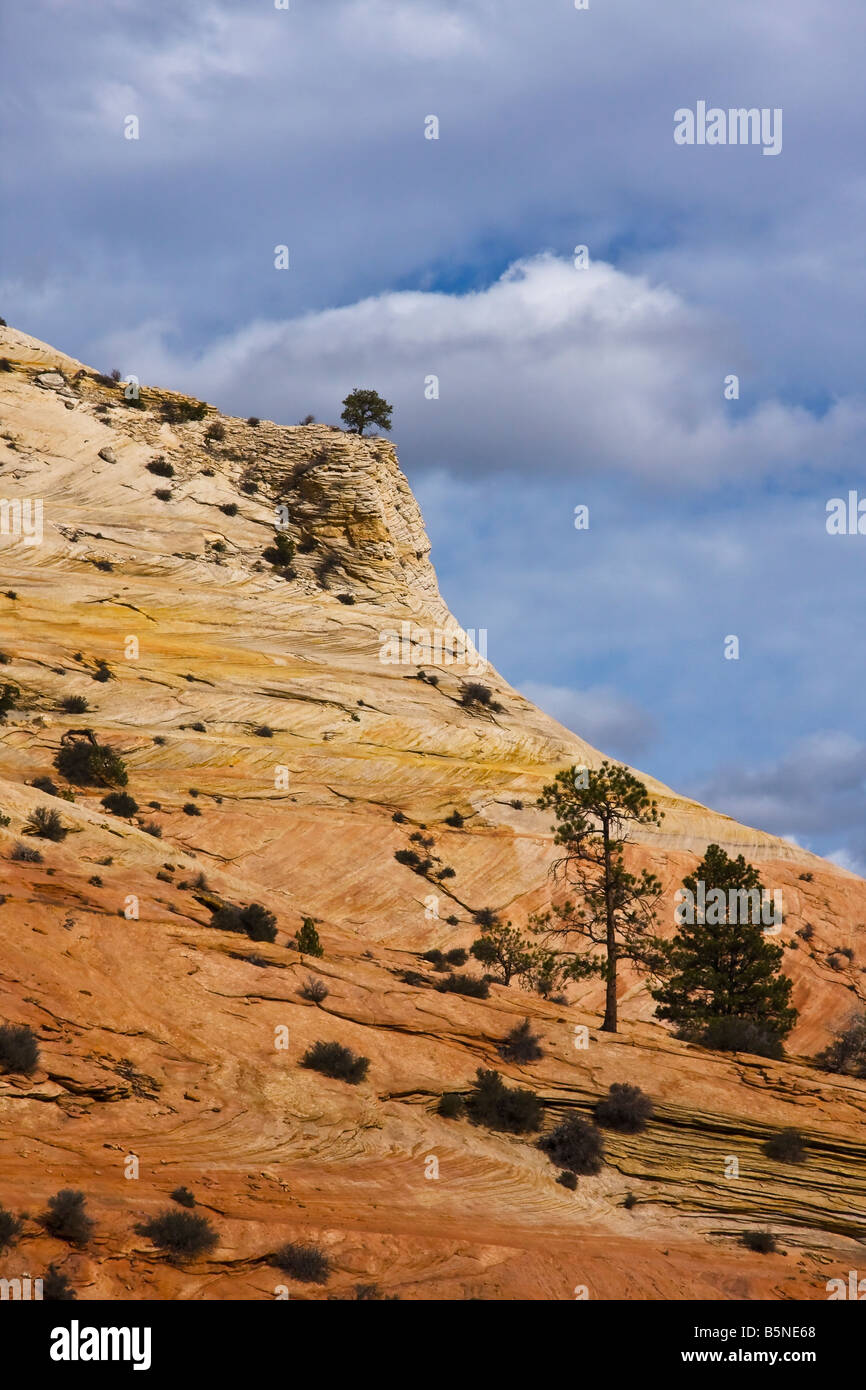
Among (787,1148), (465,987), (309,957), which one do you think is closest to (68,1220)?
(309,957)

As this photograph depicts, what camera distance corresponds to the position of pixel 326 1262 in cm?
1722

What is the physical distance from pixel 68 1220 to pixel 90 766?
107 feet

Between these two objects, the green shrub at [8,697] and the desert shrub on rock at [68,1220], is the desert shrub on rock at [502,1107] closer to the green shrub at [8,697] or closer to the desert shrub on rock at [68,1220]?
the desert shrub on rock at [68,1220]

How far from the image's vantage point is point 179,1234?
16.5 m

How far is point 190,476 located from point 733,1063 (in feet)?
185

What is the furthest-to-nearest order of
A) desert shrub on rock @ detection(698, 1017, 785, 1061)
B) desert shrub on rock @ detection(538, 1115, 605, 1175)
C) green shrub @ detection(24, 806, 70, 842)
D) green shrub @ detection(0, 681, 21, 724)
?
green shrub @ detection(0, 681, 21, 724) → green shrub @ detection(24, 806, 70, 842) → desert shrub on rock @ detection(698, 1017, 785, 1061) → desert shrub on rock @ detection(538, 1115, 605, 1175)

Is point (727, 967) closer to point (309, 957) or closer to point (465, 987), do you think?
point (465, 987)

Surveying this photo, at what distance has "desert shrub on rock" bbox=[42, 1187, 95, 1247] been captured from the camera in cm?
1586

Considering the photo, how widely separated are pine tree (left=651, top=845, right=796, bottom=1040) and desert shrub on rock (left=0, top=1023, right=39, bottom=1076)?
21004 mm

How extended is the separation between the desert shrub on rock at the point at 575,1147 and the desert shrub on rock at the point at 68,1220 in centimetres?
1115

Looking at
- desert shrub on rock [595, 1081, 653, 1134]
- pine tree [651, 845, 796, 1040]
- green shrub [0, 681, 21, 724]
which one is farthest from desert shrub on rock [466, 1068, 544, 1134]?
green shrub [0, 681, 21, 724]

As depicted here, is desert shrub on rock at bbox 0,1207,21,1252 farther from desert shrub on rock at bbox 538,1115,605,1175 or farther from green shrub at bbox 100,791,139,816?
green shrub at bbox 100,791,139,816

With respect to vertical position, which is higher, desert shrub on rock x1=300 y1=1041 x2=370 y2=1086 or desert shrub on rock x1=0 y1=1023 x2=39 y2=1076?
desert shrub on rock x1=0 y1=1023 x2=39 y2=1076

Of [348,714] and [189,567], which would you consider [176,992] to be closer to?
[348,714]
